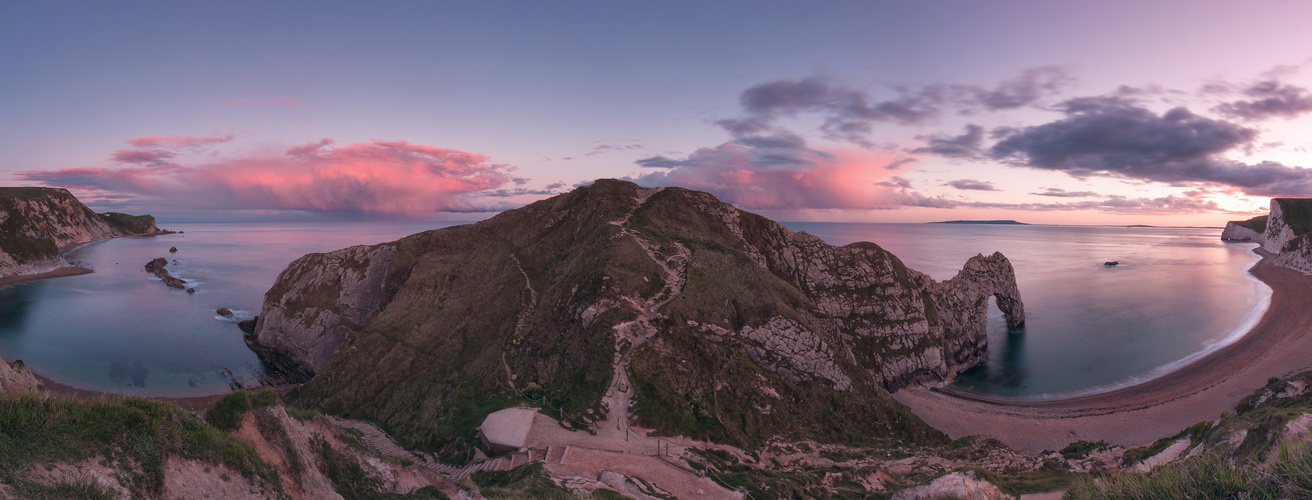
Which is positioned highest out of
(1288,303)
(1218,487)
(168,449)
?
(1218,487)

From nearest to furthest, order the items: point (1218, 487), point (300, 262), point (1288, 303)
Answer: point (1218, 487), point (300, 262), point (1288, 303)

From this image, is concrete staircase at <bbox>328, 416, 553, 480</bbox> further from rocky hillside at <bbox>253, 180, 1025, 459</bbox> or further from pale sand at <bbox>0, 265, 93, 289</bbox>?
pale sand at <bbox>0, 265, 93, 289</bbox>

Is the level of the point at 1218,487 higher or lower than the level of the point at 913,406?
higher

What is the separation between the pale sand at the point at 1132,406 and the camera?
146 ft

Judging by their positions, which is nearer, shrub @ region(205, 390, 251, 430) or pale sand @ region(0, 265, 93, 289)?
shrub @ region(205, 390, 251, 430)

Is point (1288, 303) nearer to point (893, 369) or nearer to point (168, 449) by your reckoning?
point (893, 369)

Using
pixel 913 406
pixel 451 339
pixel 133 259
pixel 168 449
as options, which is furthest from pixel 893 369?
pixel 133 259

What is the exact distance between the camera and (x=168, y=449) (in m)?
11.5

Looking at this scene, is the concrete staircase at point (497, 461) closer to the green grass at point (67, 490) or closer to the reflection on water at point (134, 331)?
the green grass at point (67, 490)

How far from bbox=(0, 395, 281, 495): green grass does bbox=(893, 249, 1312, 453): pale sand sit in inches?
2148

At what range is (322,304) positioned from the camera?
61562mm

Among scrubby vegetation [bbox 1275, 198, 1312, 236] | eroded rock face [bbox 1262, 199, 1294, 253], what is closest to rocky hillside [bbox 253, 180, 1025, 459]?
scrubby vegetation [bbox 1275, 198, 1312, 236]

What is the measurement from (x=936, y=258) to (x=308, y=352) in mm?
181905

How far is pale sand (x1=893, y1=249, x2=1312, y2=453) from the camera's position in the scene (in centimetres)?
4453
